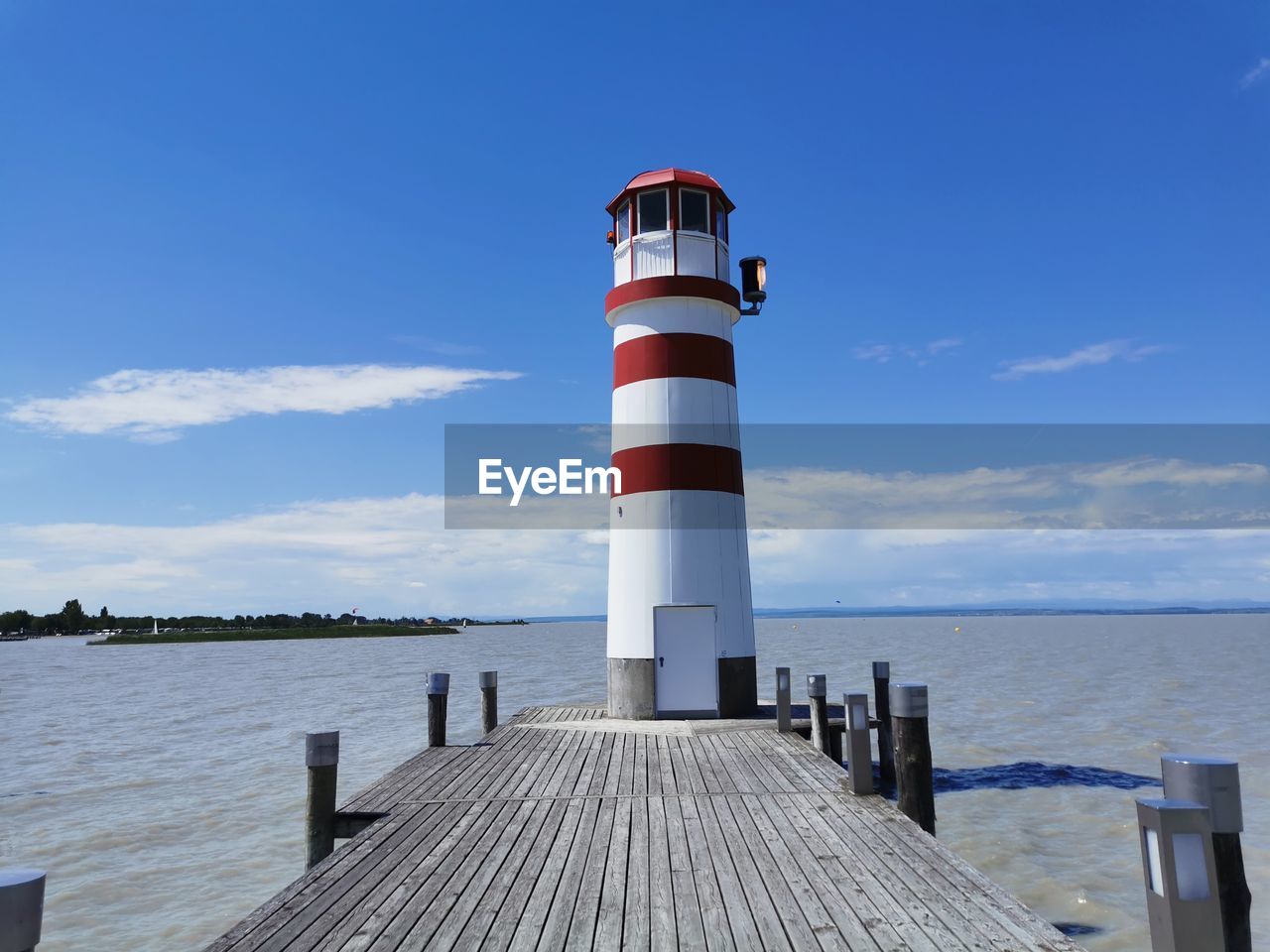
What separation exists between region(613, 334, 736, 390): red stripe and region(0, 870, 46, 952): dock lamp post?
12801 mm

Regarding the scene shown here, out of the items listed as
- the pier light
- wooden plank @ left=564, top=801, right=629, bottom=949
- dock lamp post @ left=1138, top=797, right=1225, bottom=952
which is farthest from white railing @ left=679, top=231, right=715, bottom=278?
dock lamp post @ left=1138, top=797, right=1225, bottom=952

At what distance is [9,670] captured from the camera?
205ft

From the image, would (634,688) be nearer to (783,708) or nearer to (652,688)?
(652,688)

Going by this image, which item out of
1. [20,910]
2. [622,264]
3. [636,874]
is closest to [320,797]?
[636,874]

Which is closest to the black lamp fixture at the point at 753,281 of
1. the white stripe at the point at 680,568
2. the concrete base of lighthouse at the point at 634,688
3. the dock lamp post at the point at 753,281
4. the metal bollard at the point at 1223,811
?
the dock lamp post at the point at 753,281

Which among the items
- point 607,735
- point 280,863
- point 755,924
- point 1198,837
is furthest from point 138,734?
point 1198,837

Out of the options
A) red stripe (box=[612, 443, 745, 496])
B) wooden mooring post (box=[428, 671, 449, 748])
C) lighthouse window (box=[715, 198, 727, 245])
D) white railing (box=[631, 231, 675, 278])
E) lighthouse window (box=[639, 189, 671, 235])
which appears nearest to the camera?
wooden mooring post (box=[428, 671, 449, 748])

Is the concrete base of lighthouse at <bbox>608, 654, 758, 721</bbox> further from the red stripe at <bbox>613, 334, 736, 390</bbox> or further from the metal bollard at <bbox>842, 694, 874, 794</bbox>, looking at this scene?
the metal bollard at <bbox>842, 694, 874, 794</bbox>

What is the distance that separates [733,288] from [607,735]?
8558 millimetres

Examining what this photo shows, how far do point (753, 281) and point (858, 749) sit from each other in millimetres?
10780

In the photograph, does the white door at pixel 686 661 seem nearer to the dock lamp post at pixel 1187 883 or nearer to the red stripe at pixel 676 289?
the red stripe at pixel 676 289

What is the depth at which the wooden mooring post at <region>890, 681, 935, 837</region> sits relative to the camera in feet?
27.1

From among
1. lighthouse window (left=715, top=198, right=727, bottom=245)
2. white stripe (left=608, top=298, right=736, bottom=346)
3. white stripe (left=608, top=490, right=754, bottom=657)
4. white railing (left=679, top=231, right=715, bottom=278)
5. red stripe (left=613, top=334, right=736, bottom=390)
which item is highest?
lighthouse window (left=715, top=198, right=727, bottom=245)

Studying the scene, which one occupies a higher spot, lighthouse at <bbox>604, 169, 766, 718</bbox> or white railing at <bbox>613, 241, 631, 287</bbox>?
white railing at <bbox>613, 241, 631, 287</bbox>
